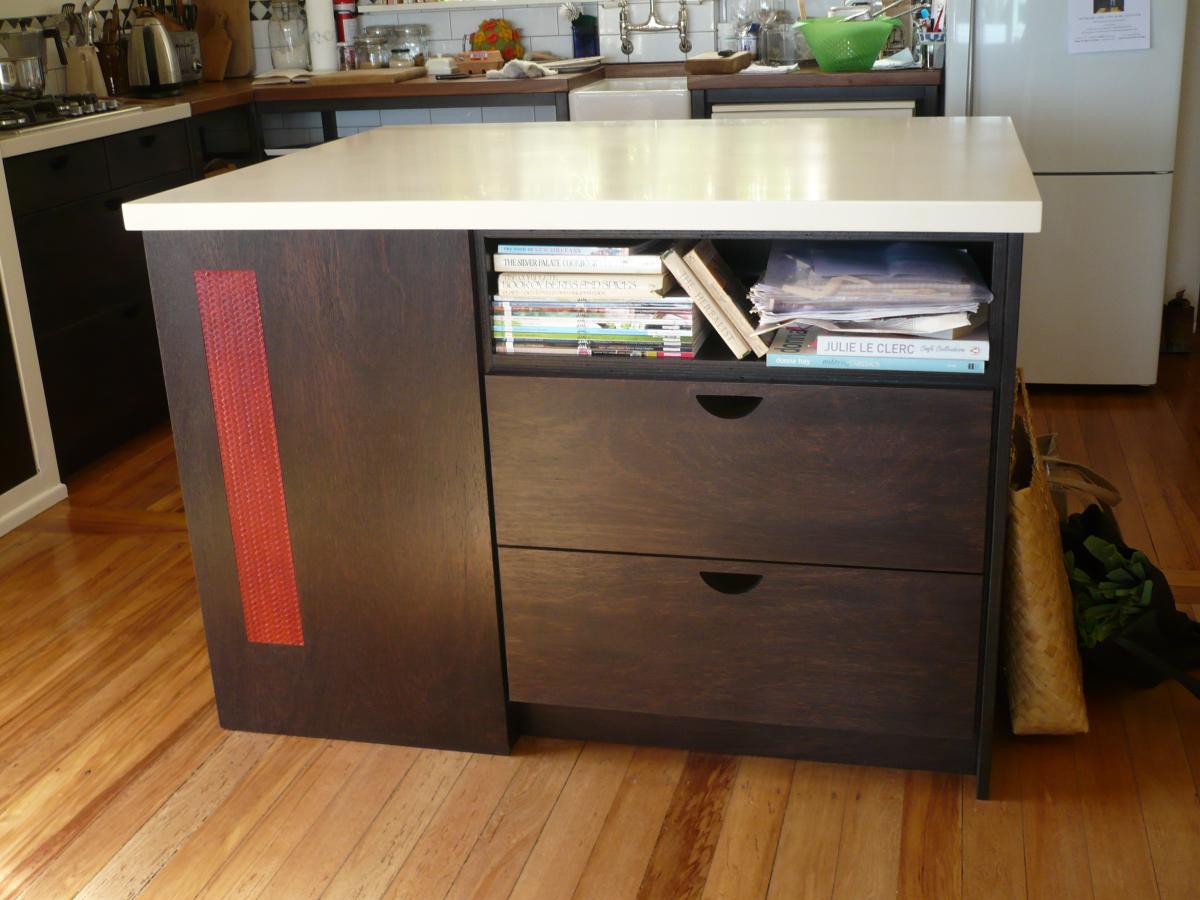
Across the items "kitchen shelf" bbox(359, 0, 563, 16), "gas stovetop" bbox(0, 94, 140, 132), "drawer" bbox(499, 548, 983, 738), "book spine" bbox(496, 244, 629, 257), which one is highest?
"kitchen shelf" bbox(359, 0, 563, 16)

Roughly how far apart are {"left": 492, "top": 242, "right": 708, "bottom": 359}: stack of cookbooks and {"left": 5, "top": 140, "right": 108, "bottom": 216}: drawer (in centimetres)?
181

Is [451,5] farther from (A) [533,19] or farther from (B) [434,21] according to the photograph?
(A) [533,19]

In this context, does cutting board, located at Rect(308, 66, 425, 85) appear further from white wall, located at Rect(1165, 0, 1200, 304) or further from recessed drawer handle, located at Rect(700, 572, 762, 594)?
recessed drawer handle, located at Rect(700, 572, 762, 594)

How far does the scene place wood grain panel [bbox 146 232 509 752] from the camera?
1.78 metres

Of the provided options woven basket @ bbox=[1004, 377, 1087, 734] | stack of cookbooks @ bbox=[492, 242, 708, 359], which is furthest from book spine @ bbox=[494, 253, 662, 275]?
woven basket @ bbox=[1004, 377, 1087, 734]

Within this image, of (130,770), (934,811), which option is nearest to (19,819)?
(130,770)

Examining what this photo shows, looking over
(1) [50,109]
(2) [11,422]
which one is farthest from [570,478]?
(1) [50,109]

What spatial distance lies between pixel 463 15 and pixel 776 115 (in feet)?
5.17

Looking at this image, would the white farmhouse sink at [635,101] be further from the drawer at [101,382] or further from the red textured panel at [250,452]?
the red textured panel at [250,452]

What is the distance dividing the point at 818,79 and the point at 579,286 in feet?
7.35

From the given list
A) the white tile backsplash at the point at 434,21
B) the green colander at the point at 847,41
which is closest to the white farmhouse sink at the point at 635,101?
the green colander at the point at 847,41

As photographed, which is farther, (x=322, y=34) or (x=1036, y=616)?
(x=322, y=34)

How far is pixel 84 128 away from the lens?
3.23m

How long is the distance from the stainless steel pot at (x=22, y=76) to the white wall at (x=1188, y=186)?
3.30 metres
